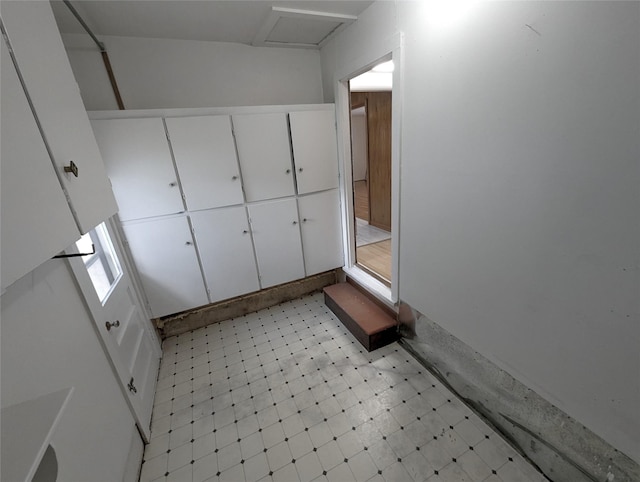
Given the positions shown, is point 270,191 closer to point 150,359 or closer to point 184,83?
point 184,83

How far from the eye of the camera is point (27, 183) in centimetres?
74

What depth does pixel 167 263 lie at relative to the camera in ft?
7.20

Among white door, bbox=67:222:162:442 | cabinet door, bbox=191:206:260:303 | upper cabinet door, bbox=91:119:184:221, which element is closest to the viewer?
white door, bbox=67:222:162:442

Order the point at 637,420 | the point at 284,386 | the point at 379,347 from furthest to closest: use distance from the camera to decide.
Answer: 1. the point at 379,347
2. the point at 284,386
3. the point at 637,420

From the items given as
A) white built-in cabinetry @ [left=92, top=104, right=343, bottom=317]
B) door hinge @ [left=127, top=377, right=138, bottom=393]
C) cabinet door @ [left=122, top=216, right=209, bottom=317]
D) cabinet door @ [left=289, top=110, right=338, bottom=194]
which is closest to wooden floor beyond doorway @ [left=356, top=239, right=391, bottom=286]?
white built-in cabinetry @ [left=92, top=104, right=343, bottom=317]

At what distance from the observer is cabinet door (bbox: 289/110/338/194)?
7.57ft

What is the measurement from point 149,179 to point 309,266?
1580mm

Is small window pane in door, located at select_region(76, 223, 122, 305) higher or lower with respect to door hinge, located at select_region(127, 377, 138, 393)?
higher

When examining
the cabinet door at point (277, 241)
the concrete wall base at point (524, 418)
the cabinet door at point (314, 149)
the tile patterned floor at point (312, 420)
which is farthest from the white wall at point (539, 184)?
the cabinet door at point (277, 241)

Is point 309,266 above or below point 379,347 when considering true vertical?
above

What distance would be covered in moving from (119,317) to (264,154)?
1.56 metres

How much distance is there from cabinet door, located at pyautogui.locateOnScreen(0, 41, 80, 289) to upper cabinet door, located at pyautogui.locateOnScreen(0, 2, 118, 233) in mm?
63

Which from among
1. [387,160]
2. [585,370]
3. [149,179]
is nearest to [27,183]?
[149,179]

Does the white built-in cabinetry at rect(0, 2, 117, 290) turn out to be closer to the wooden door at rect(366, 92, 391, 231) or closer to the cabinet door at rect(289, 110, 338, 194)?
the cabinet door at rect(289, 110, 338, 194)
